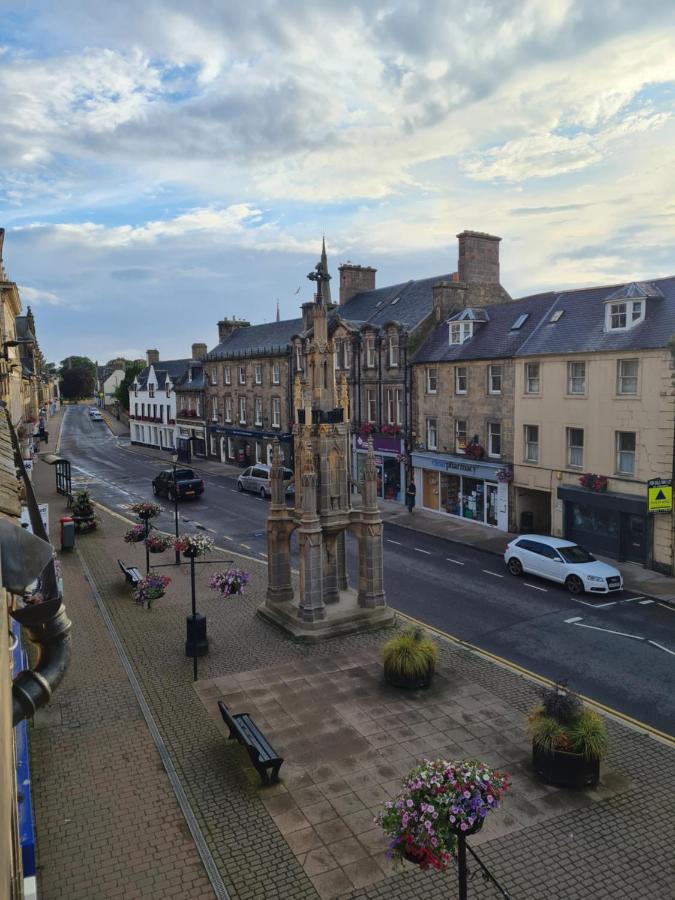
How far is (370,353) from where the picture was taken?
39.7 meters

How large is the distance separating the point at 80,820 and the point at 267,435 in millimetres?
41552

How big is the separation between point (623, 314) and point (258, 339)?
3440cm

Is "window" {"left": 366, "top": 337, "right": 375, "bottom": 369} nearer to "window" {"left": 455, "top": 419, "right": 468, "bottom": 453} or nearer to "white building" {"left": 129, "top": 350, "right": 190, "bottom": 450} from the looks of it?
"window" {"left": 455, "top": 419, "right": 468, "bottom": 453}

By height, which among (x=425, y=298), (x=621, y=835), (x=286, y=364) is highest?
(x=425, y=298)

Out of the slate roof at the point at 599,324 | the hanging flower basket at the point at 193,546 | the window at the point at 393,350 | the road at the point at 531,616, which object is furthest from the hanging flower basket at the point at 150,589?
the window at the point at 393,350

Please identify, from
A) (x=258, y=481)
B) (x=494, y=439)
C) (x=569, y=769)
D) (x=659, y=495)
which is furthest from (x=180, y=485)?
(x=569, y=769)

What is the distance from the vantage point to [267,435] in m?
51.1

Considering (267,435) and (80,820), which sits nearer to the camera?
(80,820)

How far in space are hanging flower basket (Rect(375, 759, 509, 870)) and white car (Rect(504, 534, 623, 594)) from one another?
15658mm

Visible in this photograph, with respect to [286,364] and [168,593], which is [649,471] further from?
[286,364]

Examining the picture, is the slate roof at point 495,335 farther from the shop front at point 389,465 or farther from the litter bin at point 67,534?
the litter bin at point 67,534

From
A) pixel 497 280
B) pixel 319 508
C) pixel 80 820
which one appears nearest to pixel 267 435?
pixel 497 280

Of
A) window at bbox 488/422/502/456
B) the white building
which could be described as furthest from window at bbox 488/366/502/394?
the white building

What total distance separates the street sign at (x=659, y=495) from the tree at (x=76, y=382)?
165149mm
